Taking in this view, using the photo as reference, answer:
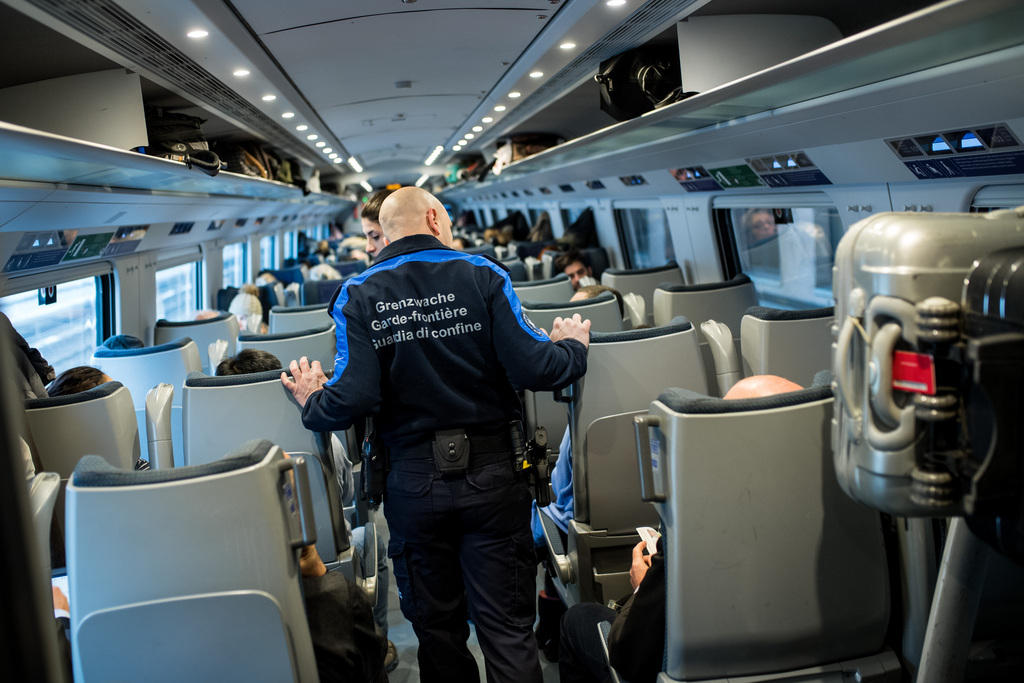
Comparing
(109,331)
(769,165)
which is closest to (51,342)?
(109,331)

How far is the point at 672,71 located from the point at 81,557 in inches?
189

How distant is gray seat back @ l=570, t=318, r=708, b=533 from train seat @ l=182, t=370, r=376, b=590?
0.99 meters

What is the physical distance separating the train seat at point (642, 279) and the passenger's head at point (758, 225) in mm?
798

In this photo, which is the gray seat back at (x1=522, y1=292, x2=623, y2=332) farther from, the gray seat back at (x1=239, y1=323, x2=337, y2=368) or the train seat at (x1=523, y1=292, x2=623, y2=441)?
the gray seat back at (x1=239, y1=323, x2=337, y2=368)

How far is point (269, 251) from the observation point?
19.1 metres

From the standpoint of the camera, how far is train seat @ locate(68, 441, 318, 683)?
1.92m

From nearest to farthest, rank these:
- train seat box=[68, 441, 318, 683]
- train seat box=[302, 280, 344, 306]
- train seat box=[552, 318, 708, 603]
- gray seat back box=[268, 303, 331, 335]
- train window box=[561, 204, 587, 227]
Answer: train seat box=[68, 441, 318, 683] → train seat box=[552, 318, 708, 603] → gray seat back box=[268, 303, 331, 335] → train seat box=[302, 280, 344, 306] → train window box=[561, 204, 587, 227]

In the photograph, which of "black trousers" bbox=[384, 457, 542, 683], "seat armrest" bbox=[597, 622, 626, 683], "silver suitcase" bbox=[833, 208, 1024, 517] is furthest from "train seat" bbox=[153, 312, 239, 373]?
"silver suitcase" bbox=[833, 208, 1024, 517]

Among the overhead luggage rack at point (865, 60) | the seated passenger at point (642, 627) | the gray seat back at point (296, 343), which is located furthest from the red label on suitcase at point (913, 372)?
the gray seat back at point (296, 343)

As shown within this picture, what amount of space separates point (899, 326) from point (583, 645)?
1615 millimetres

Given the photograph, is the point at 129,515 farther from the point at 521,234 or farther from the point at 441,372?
the point at 521,234

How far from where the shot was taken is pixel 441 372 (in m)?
2.78

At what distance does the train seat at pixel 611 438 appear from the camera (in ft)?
10.7

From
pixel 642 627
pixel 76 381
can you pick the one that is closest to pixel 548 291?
pixel 76 381
